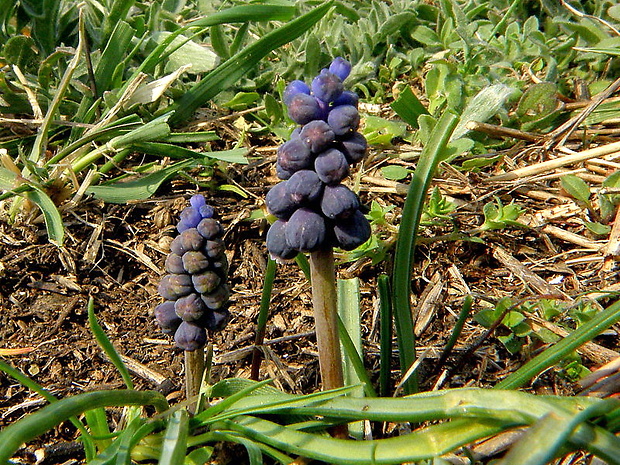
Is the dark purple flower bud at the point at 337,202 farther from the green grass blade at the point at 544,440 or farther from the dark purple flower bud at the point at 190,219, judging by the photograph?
the green grass blade at the point at 544,440

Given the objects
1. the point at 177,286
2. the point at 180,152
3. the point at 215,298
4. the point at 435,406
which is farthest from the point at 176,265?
the point at 180,152

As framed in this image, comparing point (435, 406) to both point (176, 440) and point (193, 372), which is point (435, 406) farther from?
point (193, 372)

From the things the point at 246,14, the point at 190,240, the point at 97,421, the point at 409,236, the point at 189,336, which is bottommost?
the point at 97,421

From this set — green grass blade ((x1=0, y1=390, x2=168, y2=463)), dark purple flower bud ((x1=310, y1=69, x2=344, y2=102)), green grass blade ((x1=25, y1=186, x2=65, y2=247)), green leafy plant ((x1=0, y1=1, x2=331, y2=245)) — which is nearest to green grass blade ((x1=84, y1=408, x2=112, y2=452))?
green grass blade ((x1=0, y1=390, x2=168, y2=463))

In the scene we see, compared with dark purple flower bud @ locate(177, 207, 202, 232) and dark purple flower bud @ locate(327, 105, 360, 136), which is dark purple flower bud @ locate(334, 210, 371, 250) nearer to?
dark purple flower bud @ locate(327, 105, 360, 136)

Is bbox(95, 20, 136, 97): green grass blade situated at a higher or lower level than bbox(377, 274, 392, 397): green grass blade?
higher

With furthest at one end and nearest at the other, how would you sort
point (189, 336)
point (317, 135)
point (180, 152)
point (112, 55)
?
point (112, 55), point (180, 152), point (189, 336), point (317, 135)

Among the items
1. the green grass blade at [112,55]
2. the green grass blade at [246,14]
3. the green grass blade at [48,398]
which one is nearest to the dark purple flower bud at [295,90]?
the green grass blade at [48,398]

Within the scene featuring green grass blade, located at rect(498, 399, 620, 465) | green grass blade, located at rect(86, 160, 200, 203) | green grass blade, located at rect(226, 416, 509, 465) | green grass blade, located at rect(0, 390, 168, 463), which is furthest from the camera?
green grass blade, located at rect(86, 160, 200, 203)
